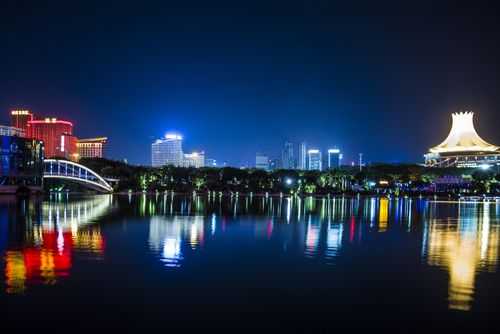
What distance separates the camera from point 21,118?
6609 inches

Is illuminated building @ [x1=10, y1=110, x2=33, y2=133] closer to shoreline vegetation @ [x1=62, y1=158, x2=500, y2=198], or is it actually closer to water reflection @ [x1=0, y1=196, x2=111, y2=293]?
shoreline vegetation @ [x1=62, y1=158, x2=500, y2=198]

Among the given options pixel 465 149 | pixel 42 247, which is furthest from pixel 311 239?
pixel 465 149

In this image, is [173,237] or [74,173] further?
[74,173]

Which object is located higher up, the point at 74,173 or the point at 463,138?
the point at 463,138

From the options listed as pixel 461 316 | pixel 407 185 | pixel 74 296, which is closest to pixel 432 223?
pixel 461 316

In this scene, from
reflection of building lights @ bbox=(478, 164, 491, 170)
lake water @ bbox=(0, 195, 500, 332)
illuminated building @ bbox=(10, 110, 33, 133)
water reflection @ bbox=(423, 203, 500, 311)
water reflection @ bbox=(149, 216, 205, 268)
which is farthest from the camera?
illuminated building @ bbox=(10, 110, 33, 133)

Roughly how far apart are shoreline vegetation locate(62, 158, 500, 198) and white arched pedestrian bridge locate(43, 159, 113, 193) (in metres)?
10.1

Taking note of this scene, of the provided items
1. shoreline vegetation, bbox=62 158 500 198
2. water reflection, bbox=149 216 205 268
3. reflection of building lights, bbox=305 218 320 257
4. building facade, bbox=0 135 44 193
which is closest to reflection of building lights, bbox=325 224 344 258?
reflection of building lights, bbox=305 218 320 257

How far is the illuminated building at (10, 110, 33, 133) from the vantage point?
6467 inches

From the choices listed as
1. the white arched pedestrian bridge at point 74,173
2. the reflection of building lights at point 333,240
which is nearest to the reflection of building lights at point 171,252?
the reflection of building lights at point 333,240

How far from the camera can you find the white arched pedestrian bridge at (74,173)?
92.5 m

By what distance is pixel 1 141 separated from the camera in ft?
267

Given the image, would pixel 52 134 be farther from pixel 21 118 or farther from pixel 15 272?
pixel 15 272

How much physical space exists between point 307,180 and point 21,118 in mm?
101434
